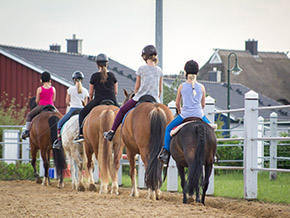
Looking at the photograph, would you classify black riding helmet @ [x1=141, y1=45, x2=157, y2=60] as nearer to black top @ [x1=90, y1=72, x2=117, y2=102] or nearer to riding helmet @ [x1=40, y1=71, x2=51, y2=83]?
black top @ [x1=90, y1=72, x2=117, y2=102]

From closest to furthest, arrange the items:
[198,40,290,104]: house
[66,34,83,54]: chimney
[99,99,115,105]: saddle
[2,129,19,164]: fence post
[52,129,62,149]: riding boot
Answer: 1. [99,99,115,105]: saddle
2. [52,129,62,149]: riding boot
3. [2,129,19,164]: fence post
4. [66,34,83,54]: chimney
5. [198,40,290,104]: house

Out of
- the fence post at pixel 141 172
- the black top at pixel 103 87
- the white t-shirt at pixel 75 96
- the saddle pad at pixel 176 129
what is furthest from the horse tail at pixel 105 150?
the saddle pad at pixel 176 129

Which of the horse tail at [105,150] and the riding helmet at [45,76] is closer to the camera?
the horse tail at [105,150]

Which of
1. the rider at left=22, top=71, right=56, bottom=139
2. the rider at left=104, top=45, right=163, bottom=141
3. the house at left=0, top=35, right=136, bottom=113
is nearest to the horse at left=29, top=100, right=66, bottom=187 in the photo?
the rider at left=22, top=71, right=56, bottom=139

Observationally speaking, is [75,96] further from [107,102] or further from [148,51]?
[148,51]

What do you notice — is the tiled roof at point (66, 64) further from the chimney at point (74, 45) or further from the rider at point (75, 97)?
the rider at point (75, 97)

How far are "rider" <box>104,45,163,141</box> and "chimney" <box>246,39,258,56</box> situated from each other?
233ft

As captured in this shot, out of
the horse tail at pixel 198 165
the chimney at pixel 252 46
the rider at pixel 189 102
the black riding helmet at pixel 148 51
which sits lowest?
the horse tail at pixel 198 165

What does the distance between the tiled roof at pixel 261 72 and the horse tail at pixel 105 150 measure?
58465 millimetres

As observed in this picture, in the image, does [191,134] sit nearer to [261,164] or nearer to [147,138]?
[147,138]

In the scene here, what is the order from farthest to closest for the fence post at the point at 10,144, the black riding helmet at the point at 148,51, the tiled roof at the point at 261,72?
Answer: the tiled roof at the point at 261,72
the fence post at the point at 10,144
the black riding helmet at the point at 148,51

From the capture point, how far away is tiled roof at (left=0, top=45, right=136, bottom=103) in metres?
40.0

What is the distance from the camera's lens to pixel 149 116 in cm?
1054

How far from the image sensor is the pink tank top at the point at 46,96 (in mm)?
16062
